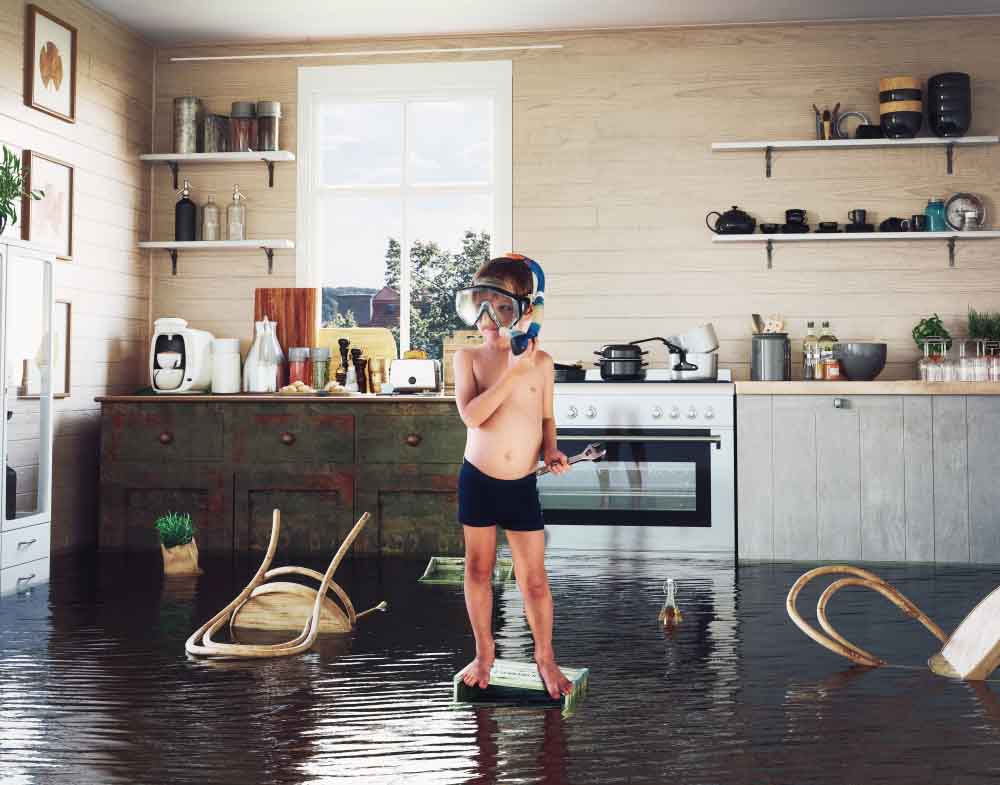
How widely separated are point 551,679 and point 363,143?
3865 mm

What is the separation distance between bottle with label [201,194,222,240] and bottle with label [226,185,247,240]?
7 cm

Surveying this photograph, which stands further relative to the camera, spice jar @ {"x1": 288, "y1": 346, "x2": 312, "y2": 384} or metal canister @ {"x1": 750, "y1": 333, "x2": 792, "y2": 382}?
spice jar @ {"x1": 288, "y1": 346, "x2": 312, "y2": 384}

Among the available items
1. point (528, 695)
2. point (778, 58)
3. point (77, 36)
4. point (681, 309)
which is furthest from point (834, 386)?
point (77, 36)

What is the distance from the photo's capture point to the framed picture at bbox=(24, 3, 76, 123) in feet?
14.9

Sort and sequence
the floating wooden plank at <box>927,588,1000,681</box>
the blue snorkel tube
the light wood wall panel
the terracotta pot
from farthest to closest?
the light wood wall panel, the terracotta pot, the floating wooden plank at <box>927,588,1000,681</box>, the blue snorkel tube

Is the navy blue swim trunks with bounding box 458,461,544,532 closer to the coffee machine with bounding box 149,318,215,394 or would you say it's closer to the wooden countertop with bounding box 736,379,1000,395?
the wooden countertop with bounding box 736,379,1000,395

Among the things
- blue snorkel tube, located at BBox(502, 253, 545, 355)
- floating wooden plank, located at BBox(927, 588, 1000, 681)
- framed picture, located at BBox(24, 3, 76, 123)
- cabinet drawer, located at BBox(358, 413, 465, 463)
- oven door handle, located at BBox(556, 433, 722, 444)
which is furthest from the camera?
cabinet drawer, located at BBox(358, 413, 465, 463)

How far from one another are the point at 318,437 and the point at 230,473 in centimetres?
46

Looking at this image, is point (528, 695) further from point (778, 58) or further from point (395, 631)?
point (778, 58)

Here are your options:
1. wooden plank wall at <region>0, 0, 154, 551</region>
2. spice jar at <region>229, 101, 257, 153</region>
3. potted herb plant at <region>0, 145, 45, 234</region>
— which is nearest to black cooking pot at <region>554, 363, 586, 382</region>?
spice jar at <region>229, 101, 257, 153</region>

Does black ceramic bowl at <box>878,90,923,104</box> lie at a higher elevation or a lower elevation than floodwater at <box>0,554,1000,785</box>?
higher

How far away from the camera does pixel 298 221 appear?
Answer: 5539 millimetres

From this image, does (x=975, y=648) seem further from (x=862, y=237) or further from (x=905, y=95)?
(x=905, y=95)

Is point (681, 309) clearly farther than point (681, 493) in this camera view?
Yes
